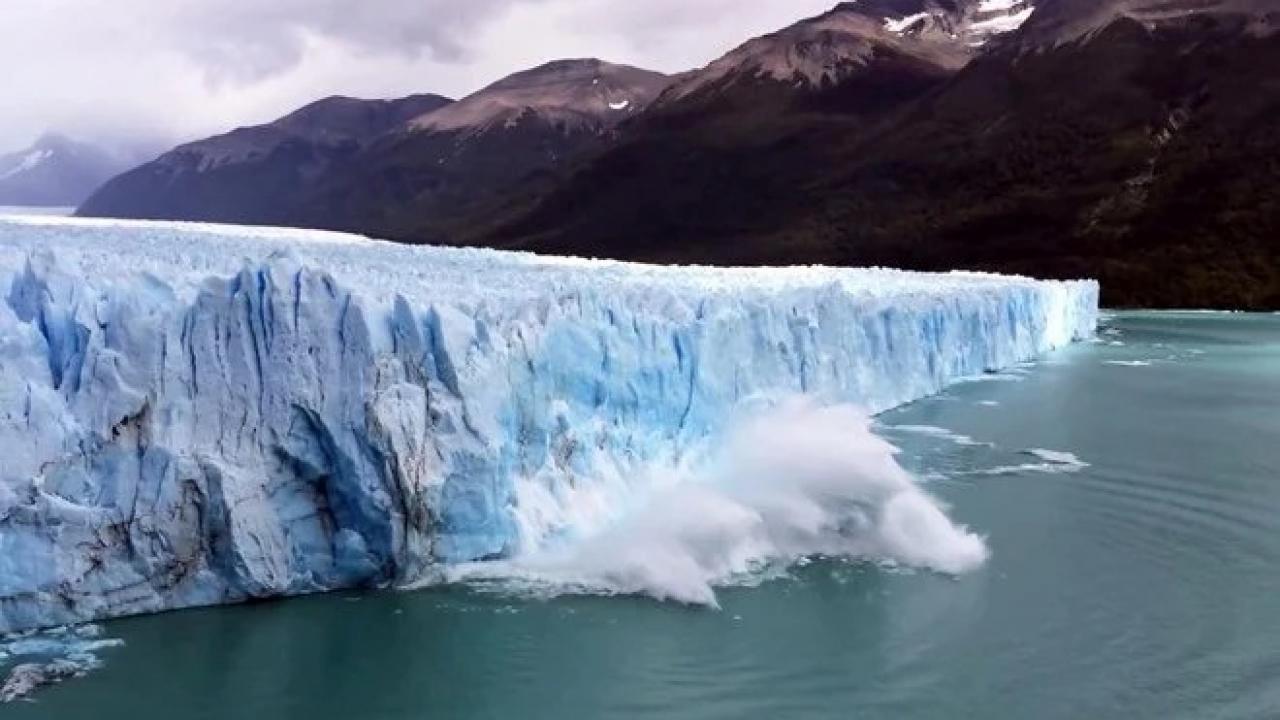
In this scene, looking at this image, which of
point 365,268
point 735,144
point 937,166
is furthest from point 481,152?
point 365,268

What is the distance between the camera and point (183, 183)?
128875 mm

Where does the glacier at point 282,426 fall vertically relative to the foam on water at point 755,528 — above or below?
above

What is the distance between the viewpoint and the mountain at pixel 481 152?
102 metres

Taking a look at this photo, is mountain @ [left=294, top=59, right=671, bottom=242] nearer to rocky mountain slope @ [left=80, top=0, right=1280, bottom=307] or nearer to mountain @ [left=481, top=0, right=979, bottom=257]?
rocky mountain slope @ [left=80, top=0, right=1280, bottom=307]

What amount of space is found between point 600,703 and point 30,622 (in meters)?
3.44

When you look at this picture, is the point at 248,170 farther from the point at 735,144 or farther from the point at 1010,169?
the point at 1010,169

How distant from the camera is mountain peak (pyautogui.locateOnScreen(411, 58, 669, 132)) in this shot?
413 feet

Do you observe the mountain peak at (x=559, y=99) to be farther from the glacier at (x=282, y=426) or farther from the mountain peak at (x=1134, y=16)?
the glacier at (x=282, y=426)

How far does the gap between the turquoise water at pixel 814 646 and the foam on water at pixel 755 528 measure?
10.6 inches

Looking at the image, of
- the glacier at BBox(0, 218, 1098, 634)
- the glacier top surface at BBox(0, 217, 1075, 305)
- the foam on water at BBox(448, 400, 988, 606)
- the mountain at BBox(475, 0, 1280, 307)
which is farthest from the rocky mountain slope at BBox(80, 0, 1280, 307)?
the glacier at BBox(0, 218, 1098, 634)

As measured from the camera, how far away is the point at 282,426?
25.8 ft

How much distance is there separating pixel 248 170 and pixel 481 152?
1125 inches

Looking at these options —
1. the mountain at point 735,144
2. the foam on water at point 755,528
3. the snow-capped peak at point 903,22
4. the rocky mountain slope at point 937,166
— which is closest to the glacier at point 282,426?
the foam on water at point 755,528

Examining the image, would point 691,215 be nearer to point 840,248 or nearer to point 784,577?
point 840,248
